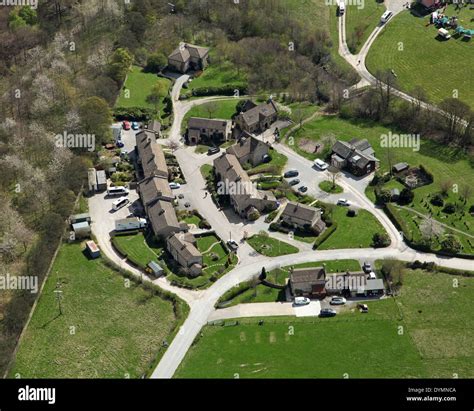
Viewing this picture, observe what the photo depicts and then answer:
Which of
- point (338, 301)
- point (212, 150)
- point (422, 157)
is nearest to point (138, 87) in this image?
point (212, 150)

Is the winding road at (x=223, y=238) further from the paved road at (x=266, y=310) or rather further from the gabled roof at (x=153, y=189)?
the gabled roof at (x=153, y=189)

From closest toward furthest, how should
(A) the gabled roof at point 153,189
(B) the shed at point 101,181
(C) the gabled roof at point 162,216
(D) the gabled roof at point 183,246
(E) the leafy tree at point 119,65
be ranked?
(D) the gabled roof at point 183,246
(C) the gabled roof at point 162,216
(A) the gabled roof at point 153,189
(B) the shed at point 101,181
(E) the leafy tree at point 119,65

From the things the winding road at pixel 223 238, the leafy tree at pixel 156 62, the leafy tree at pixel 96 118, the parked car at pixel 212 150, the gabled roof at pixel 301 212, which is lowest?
the winding road at pixel 223 238

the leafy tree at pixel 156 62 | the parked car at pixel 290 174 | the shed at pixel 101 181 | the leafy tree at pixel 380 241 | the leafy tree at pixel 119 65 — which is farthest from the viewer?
the leafy tree at pixel 156 62

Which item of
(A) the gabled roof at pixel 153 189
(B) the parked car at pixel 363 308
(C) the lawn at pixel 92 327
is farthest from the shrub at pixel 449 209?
(C) the lawn at pixel 92 327

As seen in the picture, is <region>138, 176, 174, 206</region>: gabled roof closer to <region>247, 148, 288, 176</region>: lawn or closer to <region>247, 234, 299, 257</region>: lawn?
<region>247, 148, 288, 176</region>: lawn

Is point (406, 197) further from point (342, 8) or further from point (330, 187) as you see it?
point (342, 8)

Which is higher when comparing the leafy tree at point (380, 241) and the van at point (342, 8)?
the van at point (342, 8)
